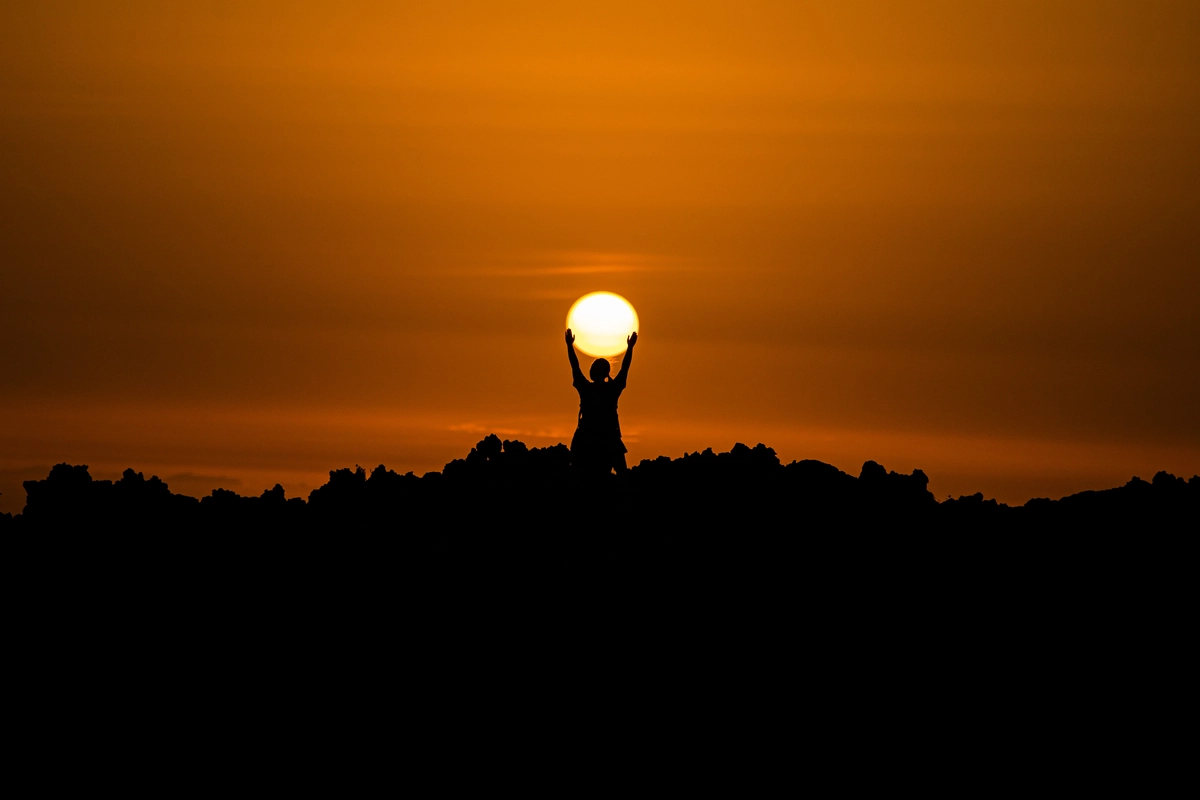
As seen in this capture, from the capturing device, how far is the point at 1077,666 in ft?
92.5

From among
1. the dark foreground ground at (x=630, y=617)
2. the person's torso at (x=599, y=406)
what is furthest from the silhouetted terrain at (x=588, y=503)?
the person's torso at (x=599, y=406)

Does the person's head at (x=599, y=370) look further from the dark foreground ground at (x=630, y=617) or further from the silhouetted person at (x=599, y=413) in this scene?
the dark foreground ground at (x=630, y=617)

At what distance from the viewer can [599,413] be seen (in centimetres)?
2859

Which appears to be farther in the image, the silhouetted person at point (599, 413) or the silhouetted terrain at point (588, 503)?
the silhouetted terrain at point (588, 503)

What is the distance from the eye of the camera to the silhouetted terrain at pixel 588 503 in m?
30.9

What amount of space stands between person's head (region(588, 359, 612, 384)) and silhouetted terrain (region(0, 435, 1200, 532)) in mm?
2613

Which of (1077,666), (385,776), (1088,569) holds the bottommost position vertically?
(385,776)

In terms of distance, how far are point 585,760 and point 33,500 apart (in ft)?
45.7

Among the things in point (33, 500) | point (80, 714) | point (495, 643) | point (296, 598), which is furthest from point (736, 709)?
point (33, 500)

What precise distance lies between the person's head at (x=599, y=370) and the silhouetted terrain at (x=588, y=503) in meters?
2.61

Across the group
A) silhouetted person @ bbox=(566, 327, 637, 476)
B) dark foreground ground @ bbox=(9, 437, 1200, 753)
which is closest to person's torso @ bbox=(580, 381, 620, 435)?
silhouetted person @ bbox=(566, 327, 637, 476)

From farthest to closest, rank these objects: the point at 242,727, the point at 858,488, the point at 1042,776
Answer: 1. the point at 858,488
2. the point at 242,727
3. the point at 1042,776

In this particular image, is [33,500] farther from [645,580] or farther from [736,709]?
[736,709]

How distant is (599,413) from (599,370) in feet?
2.58
